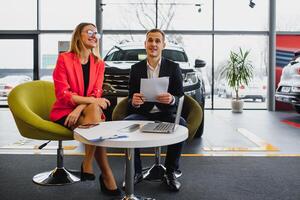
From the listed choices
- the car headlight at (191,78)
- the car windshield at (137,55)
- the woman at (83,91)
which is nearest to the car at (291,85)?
the car windshield at (137,55)

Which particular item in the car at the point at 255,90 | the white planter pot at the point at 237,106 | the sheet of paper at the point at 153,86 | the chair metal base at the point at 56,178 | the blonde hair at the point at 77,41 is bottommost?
the chair metal base at the point at 56,178

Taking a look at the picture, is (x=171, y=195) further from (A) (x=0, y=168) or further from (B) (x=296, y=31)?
(B) (x=296, y=31)

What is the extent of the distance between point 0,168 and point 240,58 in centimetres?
643

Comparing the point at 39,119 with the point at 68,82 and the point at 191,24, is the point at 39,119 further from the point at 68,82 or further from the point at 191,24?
the point at 191,24

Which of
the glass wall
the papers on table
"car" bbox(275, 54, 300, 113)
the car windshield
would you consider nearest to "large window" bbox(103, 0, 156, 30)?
the glass wall

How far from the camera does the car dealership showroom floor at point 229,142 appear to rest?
3.83 meters

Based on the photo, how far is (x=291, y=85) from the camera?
249 inches

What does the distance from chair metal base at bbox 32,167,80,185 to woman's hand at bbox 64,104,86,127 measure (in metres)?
0.53

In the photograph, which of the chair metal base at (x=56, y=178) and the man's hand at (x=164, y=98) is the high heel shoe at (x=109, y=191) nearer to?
the chair metal base at (x=56, y=178)

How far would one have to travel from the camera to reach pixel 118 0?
9.00 metres

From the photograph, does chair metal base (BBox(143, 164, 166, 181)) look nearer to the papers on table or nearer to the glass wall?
the papers on table

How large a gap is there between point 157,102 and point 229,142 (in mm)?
1941

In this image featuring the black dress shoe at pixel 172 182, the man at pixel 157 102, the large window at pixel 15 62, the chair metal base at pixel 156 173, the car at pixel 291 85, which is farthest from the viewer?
the large window at pixel 15 62

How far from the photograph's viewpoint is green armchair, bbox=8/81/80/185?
8.16ft
